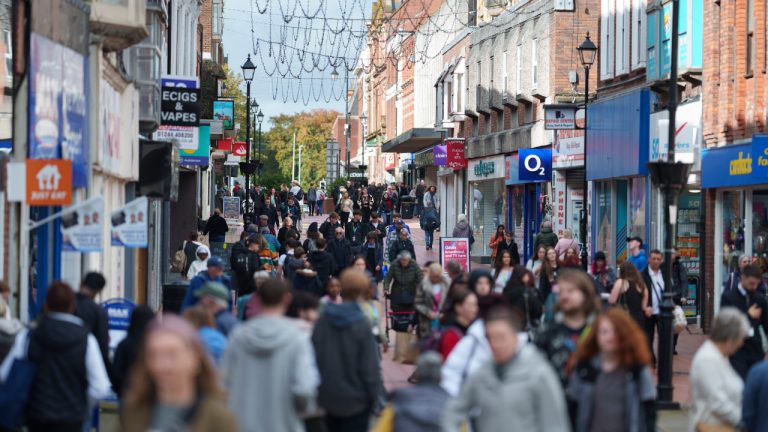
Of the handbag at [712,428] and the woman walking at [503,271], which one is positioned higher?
the woman walking at [503,271]

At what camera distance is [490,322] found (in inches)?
308

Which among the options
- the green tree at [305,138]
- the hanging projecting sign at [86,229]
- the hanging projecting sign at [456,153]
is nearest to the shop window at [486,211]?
the hanging projecting sign at [456,153]

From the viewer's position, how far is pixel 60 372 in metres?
9.89

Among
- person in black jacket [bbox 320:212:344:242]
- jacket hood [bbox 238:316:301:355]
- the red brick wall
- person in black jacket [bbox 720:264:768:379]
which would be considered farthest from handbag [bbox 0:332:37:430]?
person in black jacket [bbox 320:212:344:242]

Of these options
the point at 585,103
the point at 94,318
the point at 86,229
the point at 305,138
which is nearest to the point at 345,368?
the point at 94,318

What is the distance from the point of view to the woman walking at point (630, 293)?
58.0 ft

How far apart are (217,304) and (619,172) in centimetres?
2145

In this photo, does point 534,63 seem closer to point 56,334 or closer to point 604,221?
point 604,221

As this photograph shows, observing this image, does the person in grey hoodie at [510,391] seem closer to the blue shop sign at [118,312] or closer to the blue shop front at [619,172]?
the blue shop sign at [118,312]

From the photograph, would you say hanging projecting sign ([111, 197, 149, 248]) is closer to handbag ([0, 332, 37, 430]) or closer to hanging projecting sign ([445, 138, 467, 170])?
handbag ([0, 332, 37, 430])

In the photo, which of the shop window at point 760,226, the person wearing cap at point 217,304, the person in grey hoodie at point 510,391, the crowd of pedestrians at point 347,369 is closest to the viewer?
the crowd of pedestrians at point 347,369

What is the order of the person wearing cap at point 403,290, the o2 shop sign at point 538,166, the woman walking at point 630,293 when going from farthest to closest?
the o2 shop sign at point 538,166 → the person wearing cap at point 403,290 → the woman walking at point 630,293

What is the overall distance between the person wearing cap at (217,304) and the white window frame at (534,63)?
30.1 meters

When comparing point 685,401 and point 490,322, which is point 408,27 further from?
point 490,322
